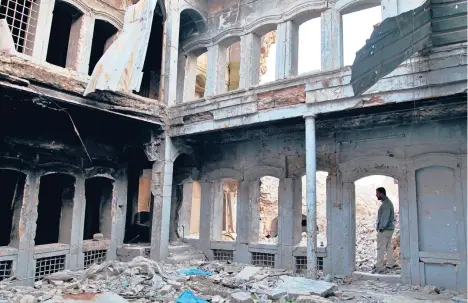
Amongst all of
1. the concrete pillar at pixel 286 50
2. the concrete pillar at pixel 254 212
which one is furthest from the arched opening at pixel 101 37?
the concrete pillar at pixel 254 212

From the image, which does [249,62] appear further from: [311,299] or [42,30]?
[311,299]

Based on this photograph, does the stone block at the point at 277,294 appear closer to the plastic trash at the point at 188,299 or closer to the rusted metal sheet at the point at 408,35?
the plastic trash at the point at 188,299

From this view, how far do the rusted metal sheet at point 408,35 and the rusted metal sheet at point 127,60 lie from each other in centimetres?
532

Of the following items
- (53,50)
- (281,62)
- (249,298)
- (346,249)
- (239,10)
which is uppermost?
(239,10)

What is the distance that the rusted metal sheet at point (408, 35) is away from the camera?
20.0 ft

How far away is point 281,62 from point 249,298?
22.6 ft

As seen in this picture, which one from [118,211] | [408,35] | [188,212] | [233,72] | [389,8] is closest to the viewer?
[408,35]

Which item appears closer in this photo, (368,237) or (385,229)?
(385,229)

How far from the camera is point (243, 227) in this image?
37.2 ft

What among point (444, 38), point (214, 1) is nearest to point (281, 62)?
point (214, 1)

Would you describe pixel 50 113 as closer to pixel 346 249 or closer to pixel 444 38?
pixel 346 249

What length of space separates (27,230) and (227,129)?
6062 mm

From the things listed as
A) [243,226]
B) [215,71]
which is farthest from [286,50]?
[243,226]

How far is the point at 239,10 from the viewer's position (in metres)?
11.9
